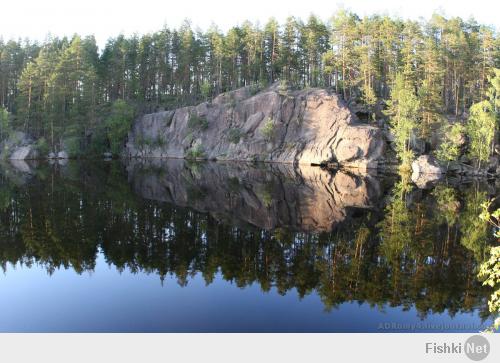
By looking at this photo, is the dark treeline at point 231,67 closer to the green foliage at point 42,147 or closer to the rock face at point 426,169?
the green foliage at point 42,147

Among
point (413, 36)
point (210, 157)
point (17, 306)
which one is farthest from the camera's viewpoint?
point (210, 157)

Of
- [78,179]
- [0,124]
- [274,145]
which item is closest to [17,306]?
[78,179]

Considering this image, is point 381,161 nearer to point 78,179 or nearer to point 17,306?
point 78,179

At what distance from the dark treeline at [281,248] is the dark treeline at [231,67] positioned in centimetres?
4393

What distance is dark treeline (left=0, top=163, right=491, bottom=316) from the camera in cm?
1566

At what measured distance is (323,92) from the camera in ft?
240

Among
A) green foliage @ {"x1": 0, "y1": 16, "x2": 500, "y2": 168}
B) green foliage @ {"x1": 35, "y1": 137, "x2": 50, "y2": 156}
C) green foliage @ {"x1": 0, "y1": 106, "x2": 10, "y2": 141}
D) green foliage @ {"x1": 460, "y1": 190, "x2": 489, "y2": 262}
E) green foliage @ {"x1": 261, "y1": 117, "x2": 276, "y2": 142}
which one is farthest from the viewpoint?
green foliage @ {"x1": 35, "y1": 137, "x2": 50, "y2": 156}

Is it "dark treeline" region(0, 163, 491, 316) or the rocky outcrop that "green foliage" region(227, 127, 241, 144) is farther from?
"dark treeline" region(0, 163, 491, 316)

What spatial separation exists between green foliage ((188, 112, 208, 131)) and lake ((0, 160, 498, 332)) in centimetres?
4746

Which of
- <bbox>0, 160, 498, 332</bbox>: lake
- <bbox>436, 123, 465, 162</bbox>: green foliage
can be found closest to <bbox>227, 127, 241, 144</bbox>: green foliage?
<bbox>436, 123, 465, 162</bbox>: green foliage

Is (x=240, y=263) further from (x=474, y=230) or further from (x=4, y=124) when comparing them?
(x=4, y=124)

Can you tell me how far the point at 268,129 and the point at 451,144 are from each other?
28.4m

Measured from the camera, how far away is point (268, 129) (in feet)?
238

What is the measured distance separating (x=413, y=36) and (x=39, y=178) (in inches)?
2422
